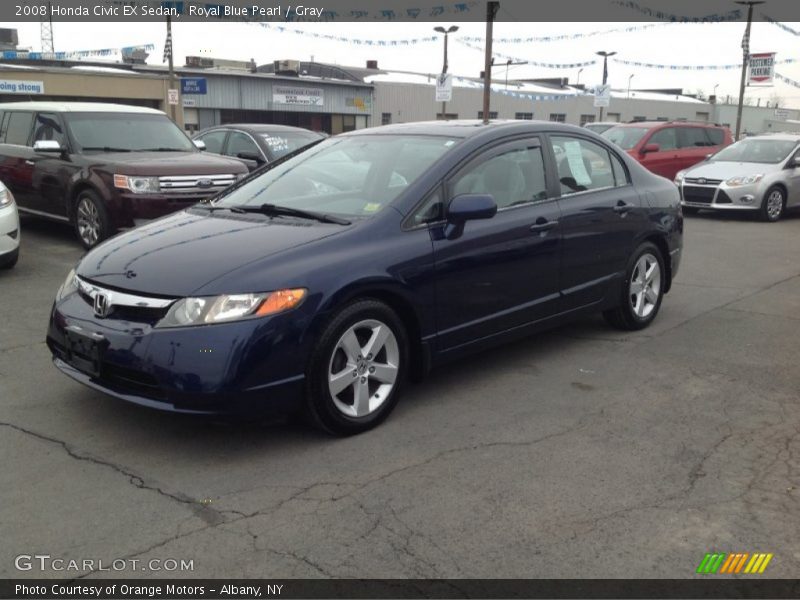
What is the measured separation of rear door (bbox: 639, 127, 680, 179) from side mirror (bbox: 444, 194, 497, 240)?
44.0ft

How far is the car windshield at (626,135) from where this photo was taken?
17141mm

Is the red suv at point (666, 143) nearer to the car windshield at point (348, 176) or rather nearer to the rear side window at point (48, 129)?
the rear side window at point (48, 129)

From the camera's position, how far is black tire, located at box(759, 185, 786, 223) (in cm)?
1370

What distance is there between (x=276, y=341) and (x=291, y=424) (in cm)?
73

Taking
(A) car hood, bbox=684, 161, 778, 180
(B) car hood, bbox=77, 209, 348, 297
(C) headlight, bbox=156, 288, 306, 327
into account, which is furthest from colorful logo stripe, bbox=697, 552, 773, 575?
(A) car hood, bbox=684, 161, 778, 180

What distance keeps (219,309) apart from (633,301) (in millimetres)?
3613

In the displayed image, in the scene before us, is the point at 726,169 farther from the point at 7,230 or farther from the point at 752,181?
the point at 7,230

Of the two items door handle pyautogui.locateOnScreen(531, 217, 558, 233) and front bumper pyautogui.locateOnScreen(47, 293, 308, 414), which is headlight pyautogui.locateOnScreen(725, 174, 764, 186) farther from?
front bumper pyautogui.locateOnScreen(47, 293, 308, 414)

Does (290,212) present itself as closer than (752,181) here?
Yes

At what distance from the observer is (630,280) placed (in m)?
5.87

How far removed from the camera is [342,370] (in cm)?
395

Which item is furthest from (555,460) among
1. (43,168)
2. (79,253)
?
(43,168)

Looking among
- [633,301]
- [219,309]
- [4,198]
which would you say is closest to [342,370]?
[219,309]

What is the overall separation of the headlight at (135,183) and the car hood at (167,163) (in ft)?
0.18
